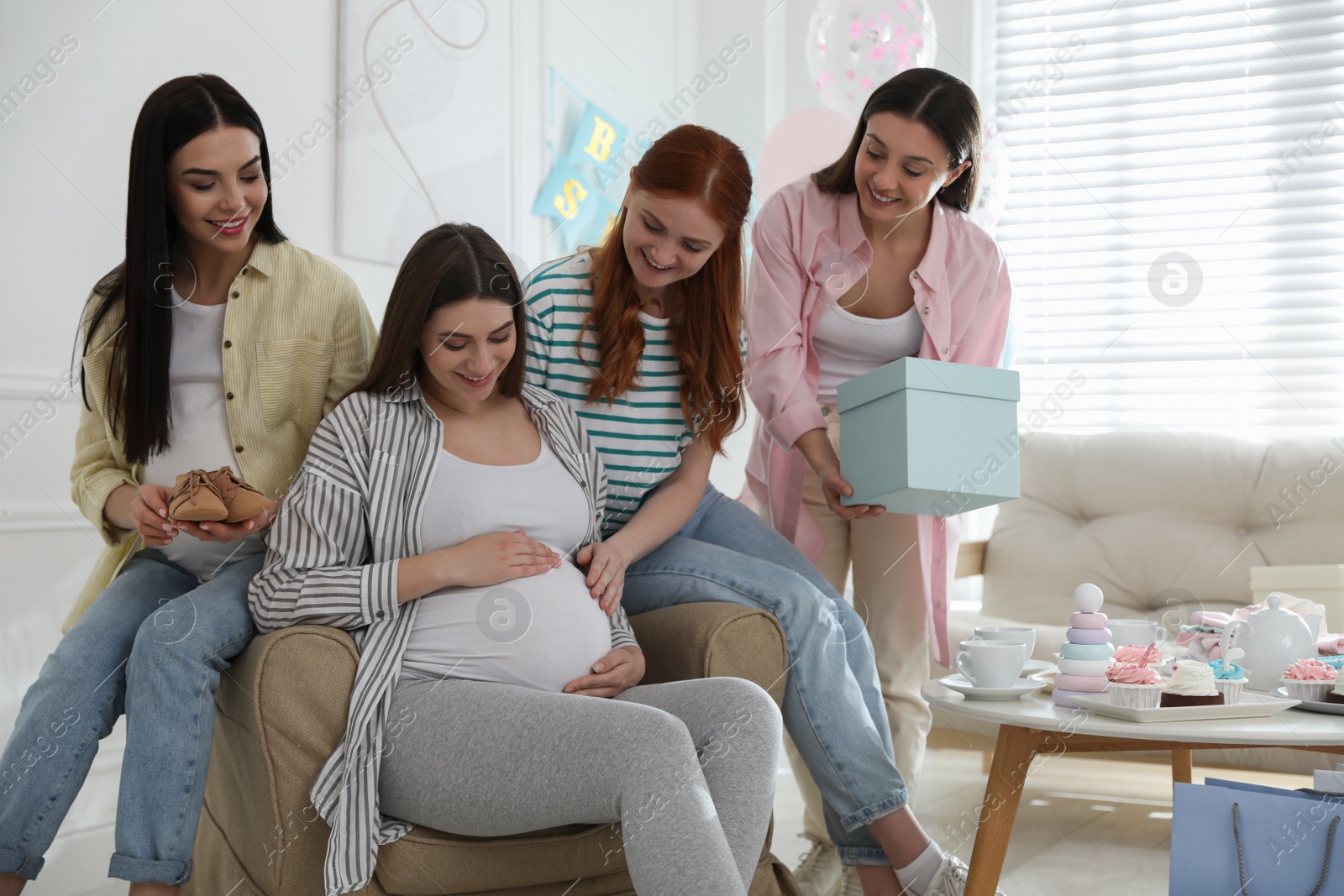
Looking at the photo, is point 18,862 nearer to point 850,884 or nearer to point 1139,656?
point 850,884

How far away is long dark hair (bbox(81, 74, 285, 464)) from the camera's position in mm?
1416

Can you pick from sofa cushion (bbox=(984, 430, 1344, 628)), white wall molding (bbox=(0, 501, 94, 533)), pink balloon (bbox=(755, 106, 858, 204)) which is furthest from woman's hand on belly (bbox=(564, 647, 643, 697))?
pink balloon (bbox=(755, 106, 858, 204))

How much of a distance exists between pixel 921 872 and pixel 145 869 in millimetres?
936

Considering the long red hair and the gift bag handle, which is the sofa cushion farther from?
the long red hair

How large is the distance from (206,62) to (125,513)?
1.05 meters

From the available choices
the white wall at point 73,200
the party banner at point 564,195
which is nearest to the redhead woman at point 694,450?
the white wall at point 73,200

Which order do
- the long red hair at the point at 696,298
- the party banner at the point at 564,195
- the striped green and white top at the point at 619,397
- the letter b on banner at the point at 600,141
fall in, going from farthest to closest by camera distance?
the letter b on banner at the point at 600,141 → the party banner at the point at 564,195 → the striped green and white top at the point at 619,397 → the long red hair at the point at 696,298

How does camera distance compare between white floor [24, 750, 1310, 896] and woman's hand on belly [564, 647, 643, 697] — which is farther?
white floor [24, 750, 1310, 896]

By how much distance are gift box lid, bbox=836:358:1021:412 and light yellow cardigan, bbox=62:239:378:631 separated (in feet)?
2.43

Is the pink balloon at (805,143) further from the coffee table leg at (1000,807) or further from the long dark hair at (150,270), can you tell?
the coffee table leg at (1000,807)

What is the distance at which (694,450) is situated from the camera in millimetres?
1703

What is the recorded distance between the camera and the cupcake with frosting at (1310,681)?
139 centimetres

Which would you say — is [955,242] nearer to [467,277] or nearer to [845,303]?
[845,303]

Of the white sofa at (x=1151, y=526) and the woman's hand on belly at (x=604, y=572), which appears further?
the white sofa at (x=1151, y=526)
